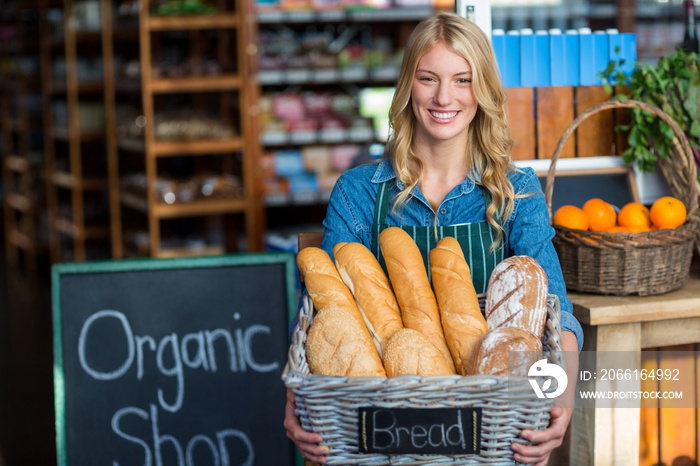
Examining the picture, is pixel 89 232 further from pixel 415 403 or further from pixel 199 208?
pixel 415 403

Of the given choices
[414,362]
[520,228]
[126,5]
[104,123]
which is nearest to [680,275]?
[520,228]

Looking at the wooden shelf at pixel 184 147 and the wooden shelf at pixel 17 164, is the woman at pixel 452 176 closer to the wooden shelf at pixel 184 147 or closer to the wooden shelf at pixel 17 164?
the wooden shelf at pixel 184 147

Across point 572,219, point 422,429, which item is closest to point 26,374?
point 572,219

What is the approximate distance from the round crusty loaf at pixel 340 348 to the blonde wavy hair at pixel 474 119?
543 millimetres

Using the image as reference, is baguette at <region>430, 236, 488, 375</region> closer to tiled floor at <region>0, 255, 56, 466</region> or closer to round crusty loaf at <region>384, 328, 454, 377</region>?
round crusty loaf at <region>384, 328, 454, 377</region>

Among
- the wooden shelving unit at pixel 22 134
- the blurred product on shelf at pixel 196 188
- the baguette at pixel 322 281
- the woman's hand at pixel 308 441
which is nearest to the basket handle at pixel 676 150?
the baguette at pixel 322 281

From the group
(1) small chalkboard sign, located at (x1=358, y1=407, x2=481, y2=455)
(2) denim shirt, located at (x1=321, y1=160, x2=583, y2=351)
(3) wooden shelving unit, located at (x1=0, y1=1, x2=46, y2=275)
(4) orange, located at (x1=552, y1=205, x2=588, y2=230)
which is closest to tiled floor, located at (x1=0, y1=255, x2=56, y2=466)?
(3) wooden shelving unit, located at (x1=0, y1=1, x2=46, y2=275)

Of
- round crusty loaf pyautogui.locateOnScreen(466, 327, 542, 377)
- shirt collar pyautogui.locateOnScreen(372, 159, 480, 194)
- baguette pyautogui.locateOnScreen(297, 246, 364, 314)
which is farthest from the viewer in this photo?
shirt collar pyautogui.locateOnScreen(372, 159, 480, 194)

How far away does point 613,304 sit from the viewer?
86.5 inches

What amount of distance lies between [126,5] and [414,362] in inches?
160

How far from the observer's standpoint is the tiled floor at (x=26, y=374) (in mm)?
3939

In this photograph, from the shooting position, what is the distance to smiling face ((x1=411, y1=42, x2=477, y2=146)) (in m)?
1.95

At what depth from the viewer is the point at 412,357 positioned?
1525mm

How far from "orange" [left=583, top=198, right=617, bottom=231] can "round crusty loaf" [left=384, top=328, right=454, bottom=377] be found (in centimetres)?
89
